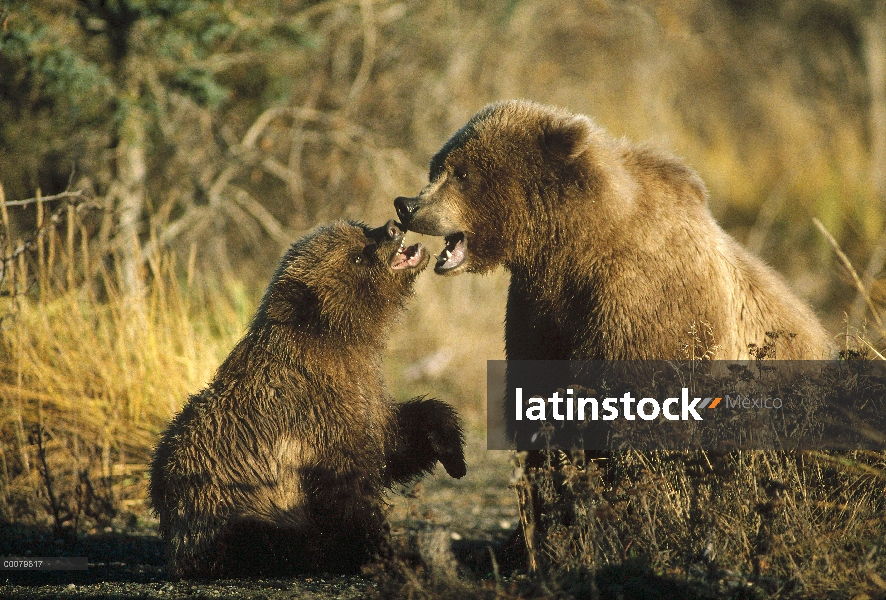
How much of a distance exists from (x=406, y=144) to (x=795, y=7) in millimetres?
14666

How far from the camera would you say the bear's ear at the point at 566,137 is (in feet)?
16.3

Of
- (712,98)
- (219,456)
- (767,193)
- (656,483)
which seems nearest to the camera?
(656,483)

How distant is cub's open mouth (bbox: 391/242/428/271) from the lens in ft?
17.6

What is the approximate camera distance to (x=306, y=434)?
4824 millimetres

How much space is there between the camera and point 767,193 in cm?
1616

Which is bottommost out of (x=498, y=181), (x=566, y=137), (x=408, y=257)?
(x=408, y=257)

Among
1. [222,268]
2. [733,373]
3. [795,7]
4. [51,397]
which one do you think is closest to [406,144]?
[222,268]

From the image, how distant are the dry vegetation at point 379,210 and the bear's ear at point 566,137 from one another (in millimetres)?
1680

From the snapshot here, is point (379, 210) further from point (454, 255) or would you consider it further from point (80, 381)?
point (454, 255)

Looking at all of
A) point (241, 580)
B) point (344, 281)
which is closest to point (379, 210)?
point (344, 281)

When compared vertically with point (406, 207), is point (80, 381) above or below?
below

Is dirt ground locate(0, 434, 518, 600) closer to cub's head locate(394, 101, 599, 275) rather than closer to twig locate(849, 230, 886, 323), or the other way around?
cub's head locate(394, 101, 599, 275)

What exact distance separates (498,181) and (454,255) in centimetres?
51

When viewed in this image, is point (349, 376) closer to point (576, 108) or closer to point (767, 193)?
point (576, 108)
